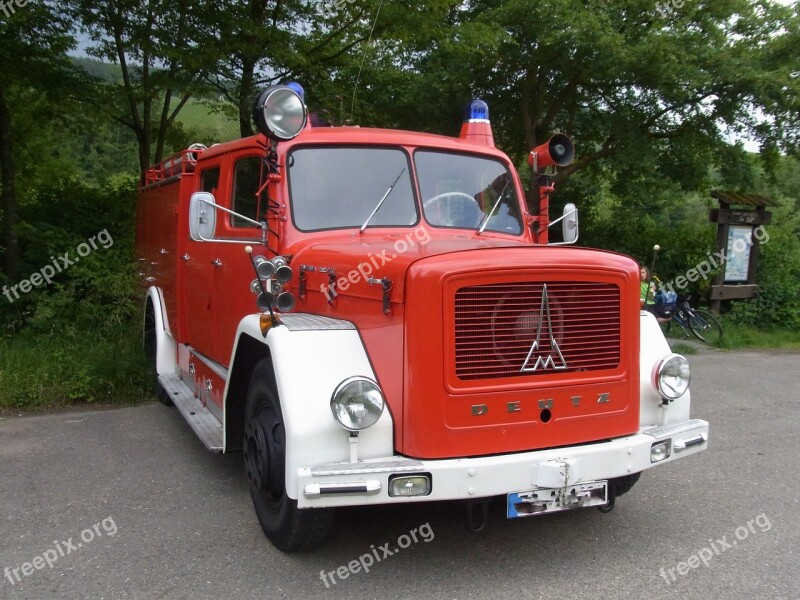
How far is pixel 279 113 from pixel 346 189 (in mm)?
639

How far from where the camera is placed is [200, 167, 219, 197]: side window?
4859 mm

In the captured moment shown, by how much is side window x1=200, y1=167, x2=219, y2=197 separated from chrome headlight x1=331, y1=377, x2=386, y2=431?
2.37 meters

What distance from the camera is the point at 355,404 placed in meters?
2.97

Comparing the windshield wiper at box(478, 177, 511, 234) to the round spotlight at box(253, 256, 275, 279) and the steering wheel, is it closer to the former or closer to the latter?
the steering wheel

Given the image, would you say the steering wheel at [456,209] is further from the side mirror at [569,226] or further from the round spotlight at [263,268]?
the round spotlight at [263,268]

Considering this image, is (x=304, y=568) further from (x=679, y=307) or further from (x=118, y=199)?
(x=679, y=307)

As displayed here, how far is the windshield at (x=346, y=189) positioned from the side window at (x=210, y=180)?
0.96m

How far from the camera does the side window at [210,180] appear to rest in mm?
4859

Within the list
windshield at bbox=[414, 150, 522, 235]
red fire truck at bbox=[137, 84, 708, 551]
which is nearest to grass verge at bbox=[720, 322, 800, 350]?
windshield at bbox=[414, 150, 522, 235]

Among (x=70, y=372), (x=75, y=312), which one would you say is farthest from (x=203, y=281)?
(x=75, y=312)

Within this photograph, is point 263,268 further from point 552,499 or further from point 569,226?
point 569,226

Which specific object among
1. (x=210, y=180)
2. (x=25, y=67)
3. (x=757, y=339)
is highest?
(x=25, y=67)

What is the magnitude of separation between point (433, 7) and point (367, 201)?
5.11m

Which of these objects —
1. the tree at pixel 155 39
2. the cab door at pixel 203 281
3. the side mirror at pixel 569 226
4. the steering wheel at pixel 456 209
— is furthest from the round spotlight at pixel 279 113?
the tree at pixel 155 39
